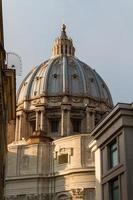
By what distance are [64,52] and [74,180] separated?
41271 millimetres

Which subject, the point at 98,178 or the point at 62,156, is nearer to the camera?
the point at 98,178

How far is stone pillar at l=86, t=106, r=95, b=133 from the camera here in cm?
7269

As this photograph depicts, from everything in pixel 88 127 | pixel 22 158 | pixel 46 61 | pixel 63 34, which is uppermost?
pixel 63 34

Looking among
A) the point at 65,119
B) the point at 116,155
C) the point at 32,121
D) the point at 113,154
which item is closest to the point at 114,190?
the point at 116,155

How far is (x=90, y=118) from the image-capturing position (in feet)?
241

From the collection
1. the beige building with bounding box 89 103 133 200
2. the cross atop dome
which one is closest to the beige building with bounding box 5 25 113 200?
the cross atop dome

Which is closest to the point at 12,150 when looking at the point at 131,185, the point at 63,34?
the point at 131,185

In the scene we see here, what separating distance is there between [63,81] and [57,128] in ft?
33.9

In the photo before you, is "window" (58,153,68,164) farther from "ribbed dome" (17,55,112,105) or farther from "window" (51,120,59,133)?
"ribbed dome" (17,55,112,105)

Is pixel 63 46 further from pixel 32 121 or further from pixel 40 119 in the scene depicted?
pixel 40 119

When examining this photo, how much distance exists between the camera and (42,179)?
179 ft

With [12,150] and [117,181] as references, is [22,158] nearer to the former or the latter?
[12,150]

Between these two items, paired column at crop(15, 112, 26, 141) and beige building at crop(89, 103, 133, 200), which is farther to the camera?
paired column at crop(15, 112, 26, 141)

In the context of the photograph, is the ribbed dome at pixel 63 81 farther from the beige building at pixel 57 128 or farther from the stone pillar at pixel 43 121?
the stone pillar at pixel 43 121
